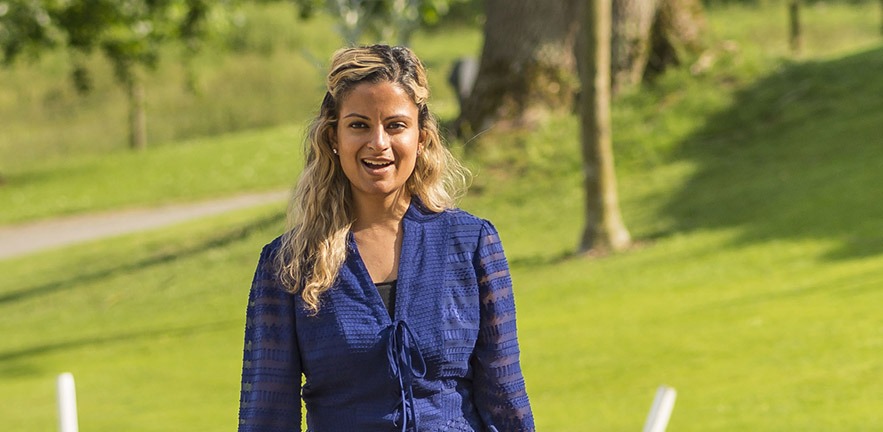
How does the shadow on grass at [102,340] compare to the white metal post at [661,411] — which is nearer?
the white metal post at [661,411]

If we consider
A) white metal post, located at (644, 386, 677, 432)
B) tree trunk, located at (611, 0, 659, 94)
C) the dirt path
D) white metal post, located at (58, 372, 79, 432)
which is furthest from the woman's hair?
the dirt path

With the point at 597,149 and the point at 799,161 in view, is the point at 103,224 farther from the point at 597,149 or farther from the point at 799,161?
the point at 799,161

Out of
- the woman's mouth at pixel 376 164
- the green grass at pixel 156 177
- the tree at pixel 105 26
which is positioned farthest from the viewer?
the green grass at pixel 156 177

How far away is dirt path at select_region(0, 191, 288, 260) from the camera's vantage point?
25359 millimetres

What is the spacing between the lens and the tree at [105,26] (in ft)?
63.5

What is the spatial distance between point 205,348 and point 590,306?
380cm

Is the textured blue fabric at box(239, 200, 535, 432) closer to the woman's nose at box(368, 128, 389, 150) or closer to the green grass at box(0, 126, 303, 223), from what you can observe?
the woman's nose at box(368, 128, 389, 150)

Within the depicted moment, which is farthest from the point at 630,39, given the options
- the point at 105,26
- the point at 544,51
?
the point at 105,26

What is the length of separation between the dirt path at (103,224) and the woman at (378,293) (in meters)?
21.8

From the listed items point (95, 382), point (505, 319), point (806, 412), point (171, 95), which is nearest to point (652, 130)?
point (95, 382)

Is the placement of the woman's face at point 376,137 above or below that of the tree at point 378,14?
below

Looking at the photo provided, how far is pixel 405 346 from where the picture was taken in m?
3.01

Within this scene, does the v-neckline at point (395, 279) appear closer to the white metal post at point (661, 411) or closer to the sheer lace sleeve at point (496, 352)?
the sheer lace sleeve at point (496, 352)

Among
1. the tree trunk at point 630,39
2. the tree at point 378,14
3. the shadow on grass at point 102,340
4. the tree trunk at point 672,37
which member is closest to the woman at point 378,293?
the shadow on grass at point 102,340
